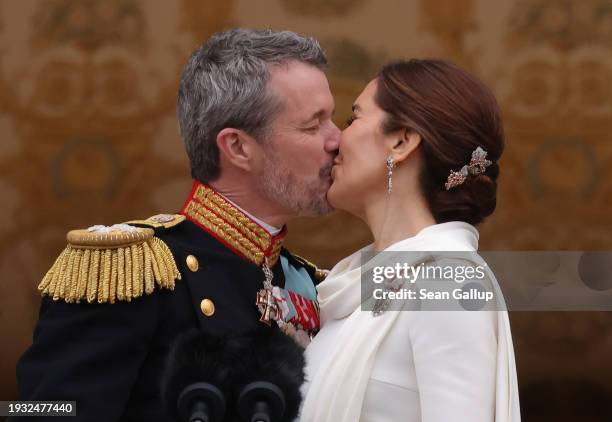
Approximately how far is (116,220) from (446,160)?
1.94m

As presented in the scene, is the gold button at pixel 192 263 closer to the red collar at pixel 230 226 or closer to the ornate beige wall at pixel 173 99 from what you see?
the red collar at pixel 230 226

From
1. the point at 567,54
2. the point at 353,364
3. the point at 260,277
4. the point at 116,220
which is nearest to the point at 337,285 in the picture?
the point at 260,277

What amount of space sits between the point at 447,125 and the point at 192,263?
557 millimetres

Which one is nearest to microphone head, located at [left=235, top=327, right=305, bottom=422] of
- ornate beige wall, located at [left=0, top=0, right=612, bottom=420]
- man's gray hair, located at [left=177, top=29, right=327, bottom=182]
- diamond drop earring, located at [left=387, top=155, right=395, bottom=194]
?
diamond drop earring, located at [left=387, top=155, right=395, bottom=194]

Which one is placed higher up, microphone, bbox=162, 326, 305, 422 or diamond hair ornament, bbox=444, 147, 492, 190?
diamond hair ornament, bbox=444, 147, 492, 190

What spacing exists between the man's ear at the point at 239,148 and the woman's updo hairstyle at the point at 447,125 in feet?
0.94

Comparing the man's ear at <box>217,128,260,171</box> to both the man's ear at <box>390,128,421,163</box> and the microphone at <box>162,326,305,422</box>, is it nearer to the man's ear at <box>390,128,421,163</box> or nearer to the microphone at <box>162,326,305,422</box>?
the man's ear at <box>390,128,421,163</box>

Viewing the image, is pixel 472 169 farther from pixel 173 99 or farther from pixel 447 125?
pixel 173 99

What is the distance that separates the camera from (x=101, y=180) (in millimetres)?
3779

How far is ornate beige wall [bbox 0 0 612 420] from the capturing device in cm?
376

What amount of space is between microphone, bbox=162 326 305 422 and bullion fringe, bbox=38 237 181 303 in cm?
33

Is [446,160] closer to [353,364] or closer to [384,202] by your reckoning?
[384,202]

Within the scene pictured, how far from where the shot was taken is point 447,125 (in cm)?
205

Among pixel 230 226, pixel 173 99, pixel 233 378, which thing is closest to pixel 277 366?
pixel 233 378
